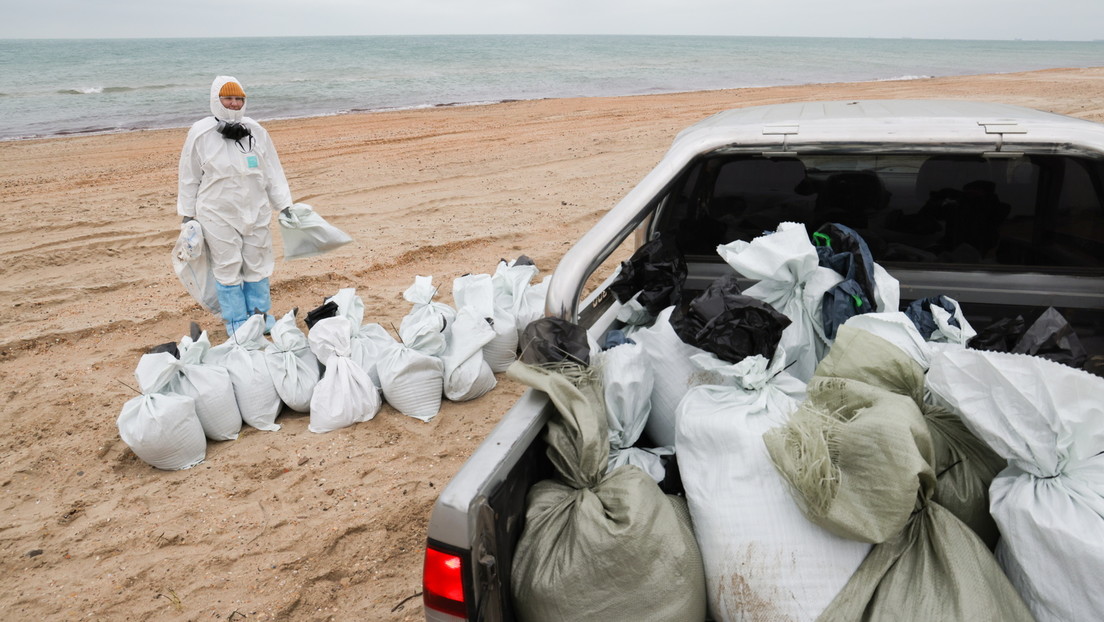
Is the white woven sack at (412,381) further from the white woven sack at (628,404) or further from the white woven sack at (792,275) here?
the white woven sack at (792,275)

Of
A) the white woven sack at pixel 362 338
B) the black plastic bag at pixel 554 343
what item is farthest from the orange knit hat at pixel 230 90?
the black plastic bag at pixel 554 343

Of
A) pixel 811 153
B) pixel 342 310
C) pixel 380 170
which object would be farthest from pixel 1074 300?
pixel 380 170

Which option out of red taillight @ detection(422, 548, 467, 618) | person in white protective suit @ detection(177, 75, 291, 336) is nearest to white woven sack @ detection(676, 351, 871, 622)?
red taillight @ detection(422, 548, 467, 618)

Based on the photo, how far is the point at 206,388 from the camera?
3586mm

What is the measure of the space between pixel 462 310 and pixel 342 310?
26.5 inches

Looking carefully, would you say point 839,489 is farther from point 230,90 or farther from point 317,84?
point 317,84

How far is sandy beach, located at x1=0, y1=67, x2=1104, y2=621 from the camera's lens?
2.83 m

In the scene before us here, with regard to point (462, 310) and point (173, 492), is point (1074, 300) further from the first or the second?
point (173, 492)

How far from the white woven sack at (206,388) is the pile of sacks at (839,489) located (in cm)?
237

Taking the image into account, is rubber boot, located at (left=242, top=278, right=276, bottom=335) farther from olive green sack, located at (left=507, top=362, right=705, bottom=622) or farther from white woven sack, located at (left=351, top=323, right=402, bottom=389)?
olive green sack, located at (left=507, top=362, right=705, bottom=622)

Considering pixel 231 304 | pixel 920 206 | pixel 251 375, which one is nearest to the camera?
pixel 920 206

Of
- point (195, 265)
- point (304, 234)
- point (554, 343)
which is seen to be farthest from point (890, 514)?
point (195, 265)

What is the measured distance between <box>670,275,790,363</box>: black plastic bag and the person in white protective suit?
3673 mm

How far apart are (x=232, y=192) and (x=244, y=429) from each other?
1.71 meters
